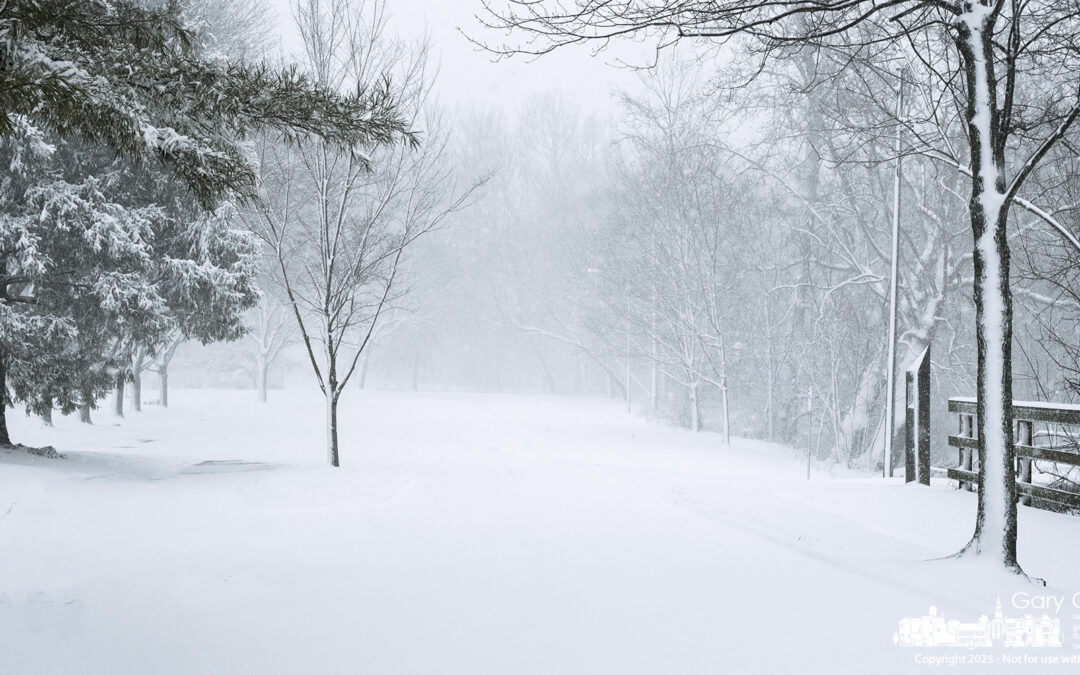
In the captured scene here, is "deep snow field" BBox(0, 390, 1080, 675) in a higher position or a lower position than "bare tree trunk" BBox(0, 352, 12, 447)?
lower

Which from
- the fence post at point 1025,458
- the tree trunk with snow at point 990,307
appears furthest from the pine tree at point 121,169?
the fence post at point 1025,458

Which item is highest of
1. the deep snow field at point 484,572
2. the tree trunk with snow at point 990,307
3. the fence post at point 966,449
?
the tree trunk with snow at point 990,307

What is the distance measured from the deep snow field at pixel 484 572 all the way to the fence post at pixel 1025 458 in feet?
1.61

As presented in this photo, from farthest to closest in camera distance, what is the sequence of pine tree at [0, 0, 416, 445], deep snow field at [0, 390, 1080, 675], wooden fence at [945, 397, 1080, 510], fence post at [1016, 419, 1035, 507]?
fence post at [1016, 419, 1035, 507]
wooden fence at [945, 397, 1080, 510]
pine tree at [0, 0, 416, 445]
deep snow field at [0, 390, 1080, 675]

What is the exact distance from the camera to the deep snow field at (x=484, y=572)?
360 cm

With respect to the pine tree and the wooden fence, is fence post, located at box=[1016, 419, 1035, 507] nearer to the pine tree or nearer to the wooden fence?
the wooden fence

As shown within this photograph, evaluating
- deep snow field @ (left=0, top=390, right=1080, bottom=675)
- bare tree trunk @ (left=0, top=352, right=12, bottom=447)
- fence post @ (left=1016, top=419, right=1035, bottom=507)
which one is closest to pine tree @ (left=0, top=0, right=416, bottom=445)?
bare tree trunk @ (left=0, top=352, right=12, bottom=447)

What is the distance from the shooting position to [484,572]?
485 cm

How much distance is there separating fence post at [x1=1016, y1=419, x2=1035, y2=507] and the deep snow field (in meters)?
0.49

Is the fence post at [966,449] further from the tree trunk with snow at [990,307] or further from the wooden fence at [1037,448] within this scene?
the tree trunk with snow at [990,307]

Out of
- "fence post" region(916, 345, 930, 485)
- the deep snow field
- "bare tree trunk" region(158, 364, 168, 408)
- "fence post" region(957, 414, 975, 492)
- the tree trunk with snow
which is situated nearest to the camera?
the deep snow field

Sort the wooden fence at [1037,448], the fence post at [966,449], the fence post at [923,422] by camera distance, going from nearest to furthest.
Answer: the wooden fence at [1037,448]
the fence post at [966,449]
the fence post at [923,422]

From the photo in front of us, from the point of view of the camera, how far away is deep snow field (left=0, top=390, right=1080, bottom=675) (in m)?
3.60

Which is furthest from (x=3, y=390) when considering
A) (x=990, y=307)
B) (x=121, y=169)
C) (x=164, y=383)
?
(x=164, y=383)
